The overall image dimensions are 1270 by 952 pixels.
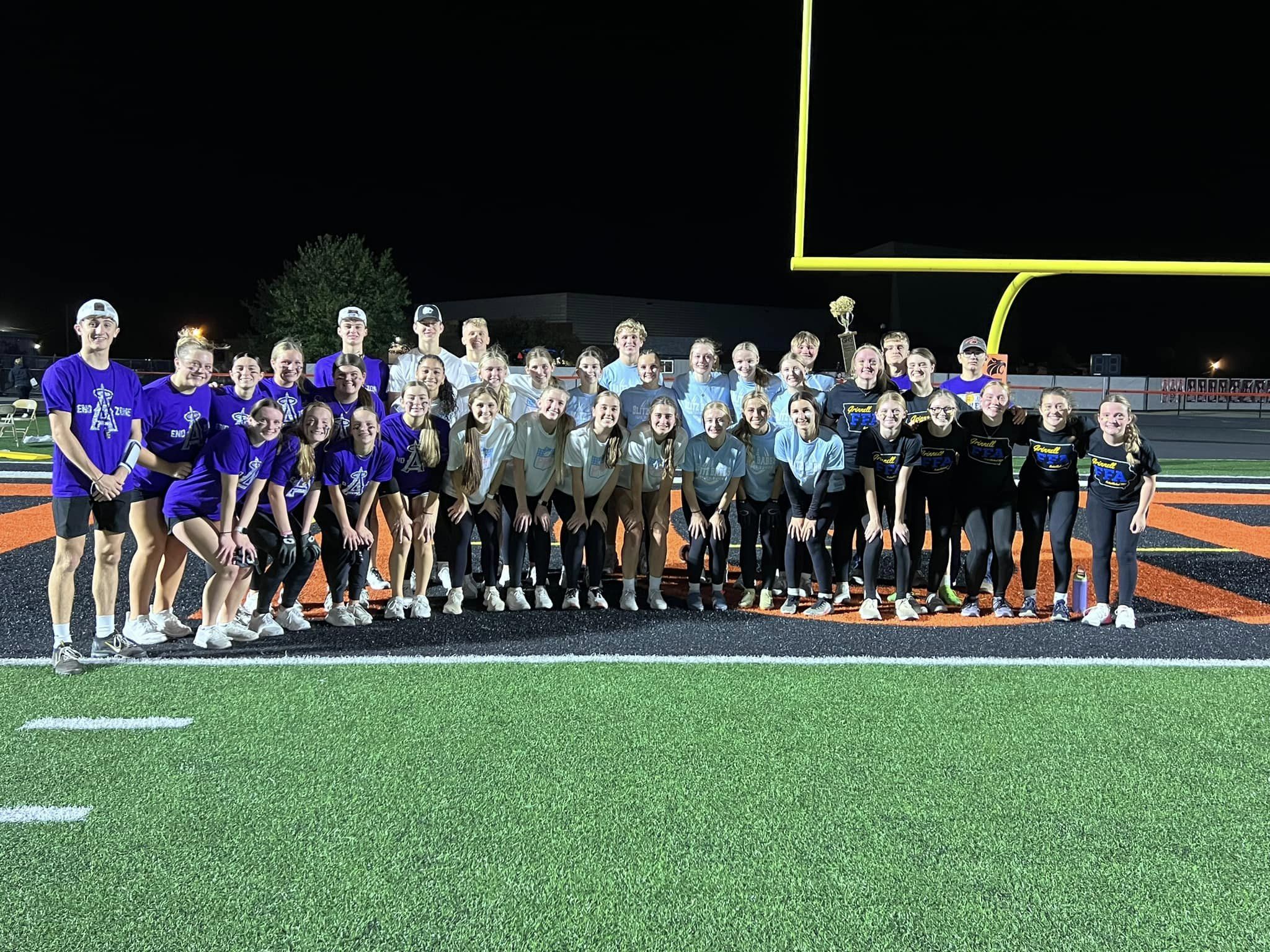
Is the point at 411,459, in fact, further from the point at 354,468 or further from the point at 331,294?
the point at 331,294

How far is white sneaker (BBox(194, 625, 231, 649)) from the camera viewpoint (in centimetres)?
462

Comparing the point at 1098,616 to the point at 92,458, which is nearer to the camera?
the point at 92,458

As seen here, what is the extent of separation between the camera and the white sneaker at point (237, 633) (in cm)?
473

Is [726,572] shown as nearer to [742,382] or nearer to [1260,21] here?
[742,382]

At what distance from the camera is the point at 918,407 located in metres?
5.64

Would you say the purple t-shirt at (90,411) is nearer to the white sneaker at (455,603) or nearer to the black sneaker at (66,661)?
the black sneaker at (66,661)

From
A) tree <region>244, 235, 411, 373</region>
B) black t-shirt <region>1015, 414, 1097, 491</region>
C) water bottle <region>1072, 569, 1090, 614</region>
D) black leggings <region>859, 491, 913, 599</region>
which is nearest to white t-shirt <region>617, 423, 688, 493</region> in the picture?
black leggings <region>859, 491, 913, 599</region>

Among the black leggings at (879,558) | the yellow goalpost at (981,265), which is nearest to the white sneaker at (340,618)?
the black leggings at (879,558)

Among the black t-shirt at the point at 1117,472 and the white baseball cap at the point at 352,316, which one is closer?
the black t-shirt at the point at 1117,472

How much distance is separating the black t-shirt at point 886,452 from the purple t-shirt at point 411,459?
7.74ft

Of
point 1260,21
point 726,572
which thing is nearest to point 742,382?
point 726,572

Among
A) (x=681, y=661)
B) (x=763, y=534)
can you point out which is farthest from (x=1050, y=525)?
(x=681, y=661)

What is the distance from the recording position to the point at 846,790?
10.1 feet

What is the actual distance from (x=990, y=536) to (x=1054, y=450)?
621 millimetres
